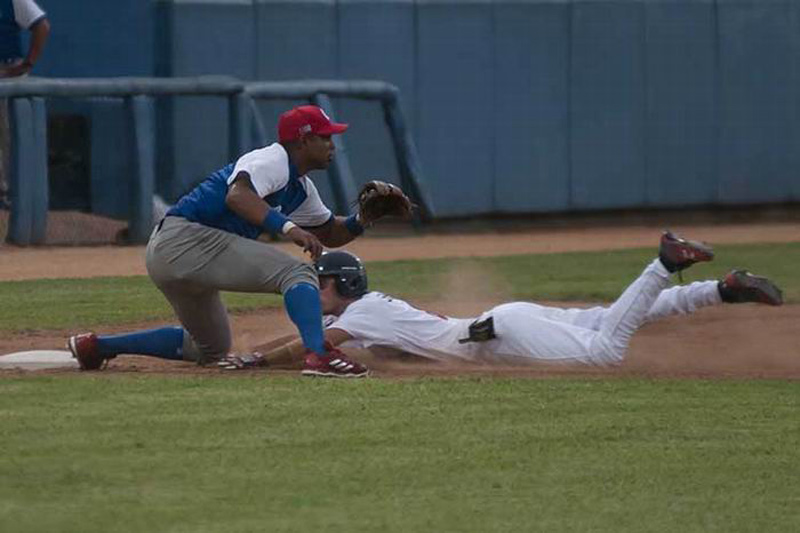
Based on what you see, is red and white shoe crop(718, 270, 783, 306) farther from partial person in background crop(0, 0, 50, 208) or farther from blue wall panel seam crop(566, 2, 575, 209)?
blue wall panel seam crop(566, 2, 575, 209)

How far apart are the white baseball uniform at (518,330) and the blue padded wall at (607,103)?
10.1 m

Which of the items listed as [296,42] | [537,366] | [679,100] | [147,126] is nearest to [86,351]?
[537,366]

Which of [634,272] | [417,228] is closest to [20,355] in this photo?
[634,272]

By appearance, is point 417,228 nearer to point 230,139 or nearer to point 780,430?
point 230,139

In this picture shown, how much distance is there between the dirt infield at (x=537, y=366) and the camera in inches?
371

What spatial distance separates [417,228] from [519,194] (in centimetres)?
144

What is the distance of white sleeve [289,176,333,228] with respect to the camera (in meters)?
9.33

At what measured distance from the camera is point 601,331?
30.7ft

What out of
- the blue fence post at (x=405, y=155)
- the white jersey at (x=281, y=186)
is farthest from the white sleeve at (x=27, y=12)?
the white jersey at (x=281, y=186)

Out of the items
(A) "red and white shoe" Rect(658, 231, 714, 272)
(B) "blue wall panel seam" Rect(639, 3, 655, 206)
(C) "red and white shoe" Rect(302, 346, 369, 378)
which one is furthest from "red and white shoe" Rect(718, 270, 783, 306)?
(B) "blue wall panel seam" Rect(639, 3, 655, 206)

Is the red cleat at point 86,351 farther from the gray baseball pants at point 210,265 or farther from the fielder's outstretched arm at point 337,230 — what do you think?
the fielder's outstretched arm at point 337,230

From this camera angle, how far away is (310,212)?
9398mm

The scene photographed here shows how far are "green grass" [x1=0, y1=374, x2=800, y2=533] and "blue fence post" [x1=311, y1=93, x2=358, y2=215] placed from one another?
8687 mm

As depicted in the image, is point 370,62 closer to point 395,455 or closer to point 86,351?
point 86,351
